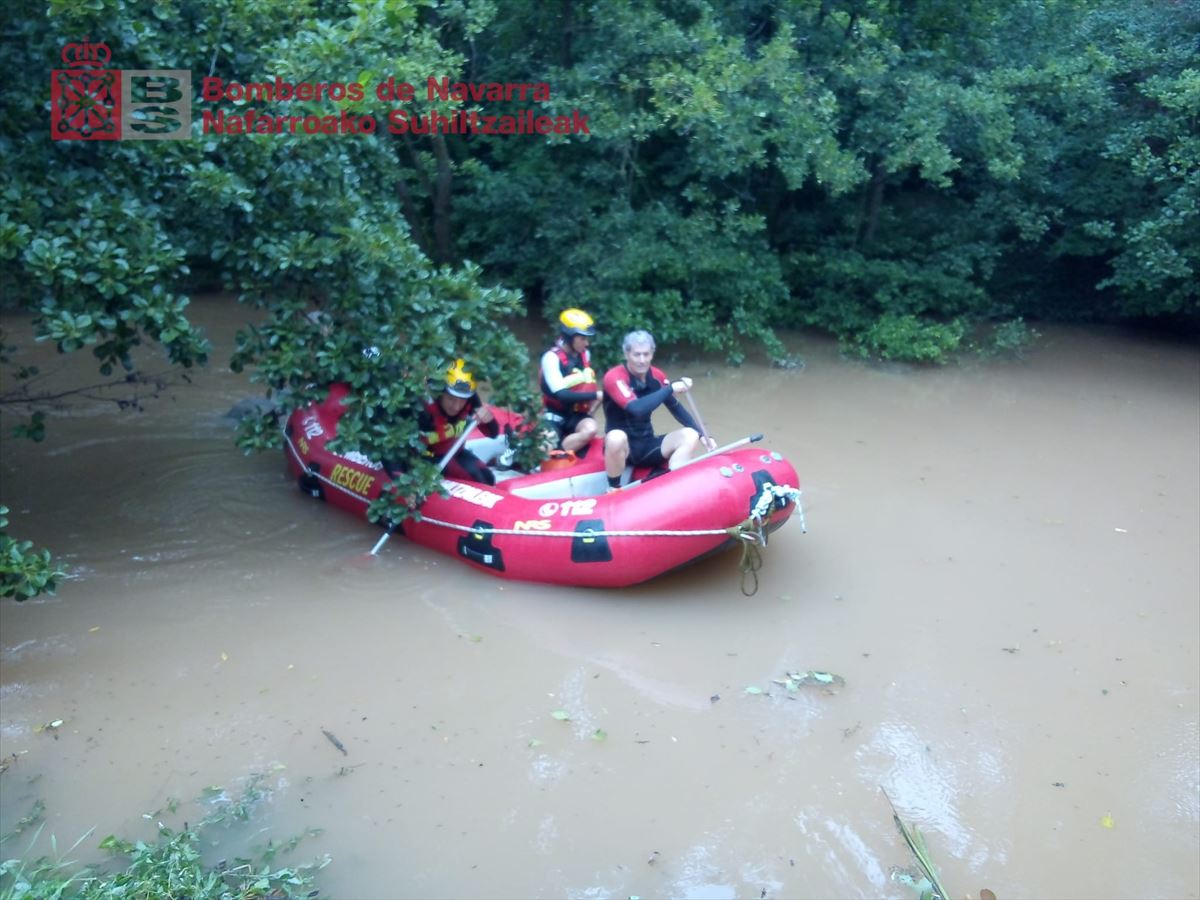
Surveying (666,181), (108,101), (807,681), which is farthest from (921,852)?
(666,181)

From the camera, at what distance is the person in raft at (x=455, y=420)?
5.96m

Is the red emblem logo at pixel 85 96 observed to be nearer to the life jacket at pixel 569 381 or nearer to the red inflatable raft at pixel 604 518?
the red inflatable raft at pixel 604 518

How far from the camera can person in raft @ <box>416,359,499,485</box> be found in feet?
19.6

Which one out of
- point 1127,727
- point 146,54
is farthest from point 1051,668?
point 146,54

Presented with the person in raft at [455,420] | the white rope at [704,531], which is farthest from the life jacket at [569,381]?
the white rope at [704,531]

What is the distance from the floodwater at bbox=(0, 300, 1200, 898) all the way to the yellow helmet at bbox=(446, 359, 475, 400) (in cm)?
99

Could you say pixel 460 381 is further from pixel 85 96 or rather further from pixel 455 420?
pixel 85 96

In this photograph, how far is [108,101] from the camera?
494 centimetres

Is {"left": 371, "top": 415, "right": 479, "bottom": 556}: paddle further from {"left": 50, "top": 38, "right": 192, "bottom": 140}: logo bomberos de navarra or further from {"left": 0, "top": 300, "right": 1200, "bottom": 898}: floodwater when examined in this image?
{"left": 50, "top": 38, "right": 192, "bottom": 140}: logo bomberos de navarra

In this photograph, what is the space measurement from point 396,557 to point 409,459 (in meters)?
0.62

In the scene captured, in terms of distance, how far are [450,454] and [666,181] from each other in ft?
15.5

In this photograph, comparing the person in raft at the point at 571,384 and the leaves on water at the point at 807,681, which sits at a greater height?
the person in raft at the point at 571,384

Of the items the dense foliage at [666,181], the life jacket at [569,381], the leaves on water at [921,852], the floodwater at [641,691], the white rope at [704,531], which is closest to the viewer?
the leaves on water at [921,852]

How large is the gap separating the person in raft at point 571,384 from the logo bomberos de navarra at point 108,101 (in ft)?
8.30
